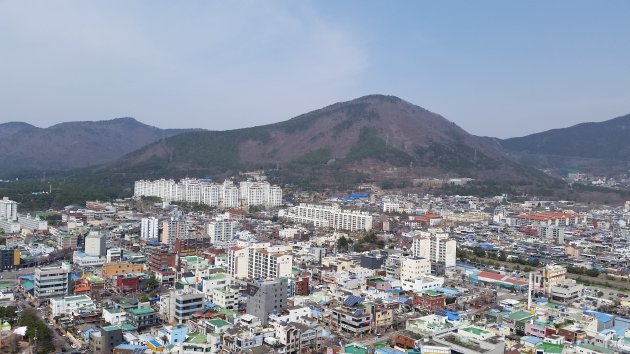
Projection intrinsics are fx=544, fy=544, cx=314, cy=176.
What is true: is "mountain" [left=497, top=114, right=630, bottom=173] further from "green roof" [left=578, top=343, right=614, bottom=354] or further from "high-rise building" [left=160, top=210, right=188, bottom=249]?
"green roof" [left=578, top=343, right=614, bottom=354]

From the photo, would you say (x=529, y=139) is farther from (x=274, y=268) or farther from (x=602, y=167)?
(x=274, y=268)

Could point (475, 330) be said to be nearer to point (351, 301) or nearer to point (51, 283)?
point (351, 301)

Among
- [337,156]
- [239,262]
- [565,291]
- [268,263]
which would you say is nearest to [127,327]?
[268,263]

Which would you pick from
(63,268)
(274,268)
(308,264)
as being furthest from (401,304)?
(63,268)

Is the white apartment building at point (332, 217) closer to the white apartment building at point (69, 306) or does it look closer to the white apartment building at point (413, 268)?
the white apartment building at point (413, 268)

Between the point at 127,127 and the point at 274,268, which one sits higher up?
the point at 127,127

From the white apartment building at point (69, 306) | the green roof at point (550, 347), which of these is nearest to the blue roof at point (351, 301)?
the green roof at point (550, 347)
